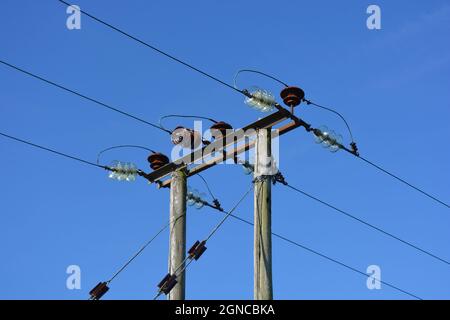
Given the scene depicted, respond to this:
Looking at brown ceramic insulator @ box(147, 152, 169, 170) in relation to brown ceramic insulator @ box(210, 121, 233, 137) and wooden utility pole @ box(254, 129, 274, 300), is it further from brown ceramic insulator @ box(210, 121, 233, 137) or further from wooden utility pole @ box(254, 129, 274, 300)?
wooden utility pole @ box(254, 129, 274, 300)

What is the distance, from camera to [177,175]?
66.7 ft

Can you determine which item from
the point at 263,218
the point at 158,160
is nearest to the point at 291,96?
the point at 263,218

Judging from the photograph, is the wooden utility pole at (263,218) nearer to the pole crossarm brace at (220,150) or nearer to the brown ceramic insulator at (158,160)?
the pole crossarm brace at (220,150)

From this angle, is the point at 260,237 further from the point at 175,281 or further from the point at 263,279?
the point at 175,281

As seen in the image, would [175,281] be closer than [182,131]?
Yes

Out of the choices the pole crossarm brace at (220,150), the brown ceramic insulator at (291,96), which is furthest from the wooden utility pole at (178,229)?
the brown ceramic insulator at (291,96)

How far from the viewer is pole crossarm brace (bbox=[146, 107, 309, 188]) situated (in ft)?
62.5

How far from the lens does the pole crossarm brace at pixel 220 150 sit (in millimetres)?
19062

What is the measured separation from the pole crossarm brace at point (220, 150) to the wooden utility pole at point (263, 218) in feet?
0.77

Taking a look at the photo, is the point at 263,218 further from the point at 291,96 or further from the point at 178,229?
the point at 291,96

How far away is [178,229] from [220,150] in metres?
1.51

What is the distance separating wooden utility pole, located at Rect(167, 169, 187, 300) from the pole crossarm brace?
0.67 ft
